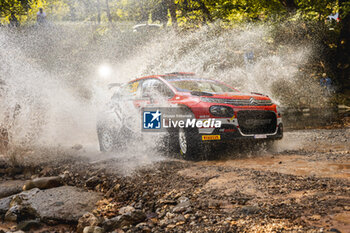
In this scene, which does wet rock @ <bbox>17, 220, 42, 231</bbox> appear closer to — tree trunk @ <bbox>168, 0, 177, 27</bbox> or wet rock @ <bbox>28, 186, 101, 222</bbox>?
wet rock @ <bbox>28, 186, 101, 222</bbox>

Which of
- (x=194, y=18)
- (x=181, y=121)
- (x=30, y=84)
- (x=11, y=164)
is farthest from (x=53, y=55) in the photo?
(x=181, y=121)

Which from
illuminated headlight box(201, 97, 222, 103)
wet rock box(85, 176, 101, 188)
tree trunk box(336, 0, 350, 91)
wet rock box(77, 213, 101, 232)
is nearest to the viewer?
wet rock box(77, 213, 101, 232)

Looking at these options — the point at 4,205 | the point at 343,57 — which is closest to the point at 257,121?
the point at 4,205

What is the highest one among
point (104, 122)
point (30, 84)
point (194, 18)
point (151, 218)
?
point (194, 18)

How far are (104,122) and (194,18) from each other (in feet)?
34.0

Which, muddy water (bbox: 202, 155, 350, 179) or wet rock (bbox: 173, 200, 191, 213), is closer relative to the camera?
wet rock (bbox: 173, 200, 191, 213)

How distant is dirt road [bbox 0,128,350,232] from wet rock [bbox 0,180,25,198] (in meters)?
0.42

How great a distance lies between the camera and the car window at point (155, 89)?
6.09m

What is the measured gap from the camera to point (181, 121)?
554cm

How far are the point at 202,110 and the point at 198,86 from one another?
3.71 feet

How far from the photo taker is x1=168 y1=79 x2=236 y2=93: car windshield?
20.0 feet

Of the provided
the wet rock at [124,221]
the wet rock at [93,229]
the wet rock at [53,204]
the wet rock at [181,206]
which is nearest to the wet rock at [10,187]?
the wet rock at [53,204]

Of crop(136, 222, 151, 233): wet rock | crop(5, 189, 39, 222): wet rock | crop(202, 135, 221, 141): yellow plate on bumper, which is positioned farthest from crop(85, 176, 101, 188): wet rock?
crop(136, 222, 151, 233): wet rock

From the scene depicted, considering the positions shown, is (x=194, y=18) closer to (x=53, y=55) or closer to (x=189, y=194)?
(x=53, y=55)
